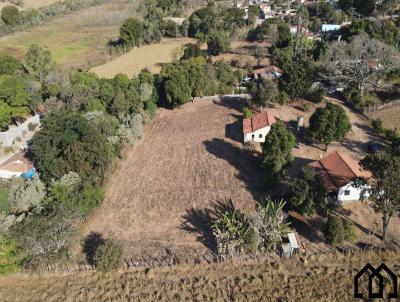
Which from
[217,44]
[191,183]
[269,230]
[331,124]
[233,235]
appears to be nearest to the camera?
[269,230]

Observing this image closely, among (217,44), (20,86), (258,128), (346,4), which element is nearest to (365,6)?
(346,4)

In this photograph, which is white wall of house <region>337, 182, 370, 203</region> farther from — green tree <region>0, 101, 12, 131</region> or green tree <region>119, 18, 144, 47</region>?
green tree <region>119, 18, 144, 47</region>

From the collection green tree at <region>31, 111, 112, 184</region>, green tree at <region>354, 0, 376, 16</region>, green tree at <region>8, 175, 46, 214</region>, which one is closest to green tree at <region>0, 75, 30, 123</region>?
green tree at <region>31, 111, 112, 184</region>

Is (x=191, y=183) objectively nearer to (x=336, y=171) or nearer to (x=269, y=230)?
(x=269, y=230)

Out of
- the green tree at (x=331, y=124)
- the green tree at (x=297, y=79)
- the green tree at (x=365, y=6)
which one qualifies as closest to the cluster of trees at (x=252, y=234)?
the green tree at (x=331, y=124)

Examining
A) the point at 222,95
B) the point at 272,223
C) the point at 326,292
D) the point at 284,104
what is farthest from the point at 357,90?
the point at 326,292
